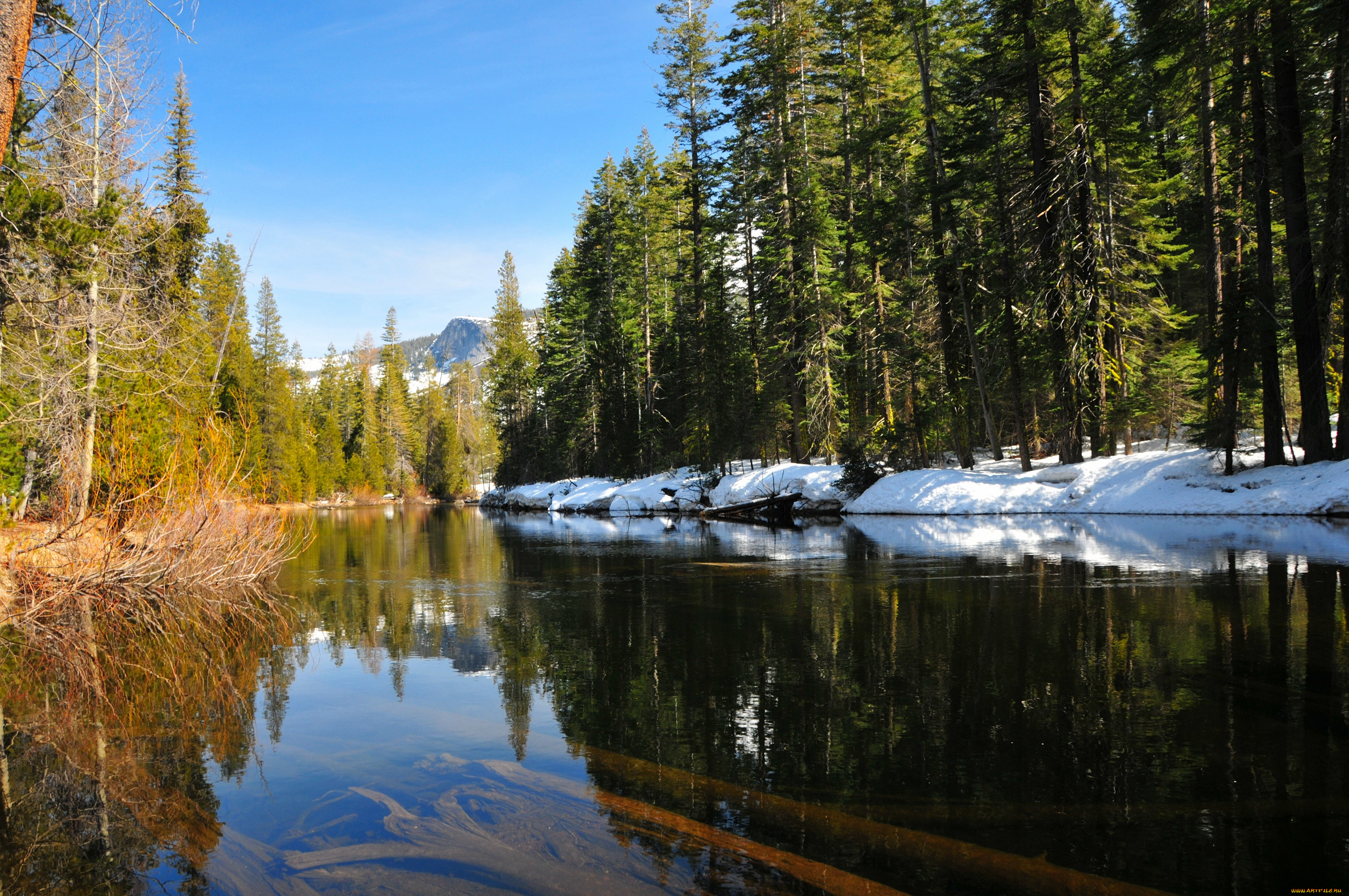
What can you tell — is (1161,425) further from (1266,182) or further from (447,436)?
(447,436)

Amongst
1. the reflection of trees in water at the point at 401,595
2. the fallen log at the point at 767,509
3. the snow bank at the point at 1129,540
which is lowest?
the reflection of trees in water at the point at 401,595

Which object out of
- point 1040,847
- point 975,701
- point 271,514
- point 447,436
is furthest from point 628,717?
point 447,436

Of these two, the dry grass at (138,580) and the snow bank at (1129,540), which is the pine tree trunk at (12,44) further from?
the snow bank at (1129,540)

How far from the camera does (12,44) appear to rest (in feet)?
19.0

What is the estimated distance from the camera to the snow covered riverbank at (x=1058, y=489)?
1738 centimetres

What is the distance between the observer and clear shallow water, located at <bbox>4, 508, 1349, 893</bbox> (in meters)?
3.43

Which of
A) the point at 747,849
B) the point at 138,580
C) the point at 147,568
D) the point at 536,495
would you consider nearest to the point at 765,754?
the point at 747,849

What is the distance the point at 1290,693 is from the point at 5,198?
15951 millimetres

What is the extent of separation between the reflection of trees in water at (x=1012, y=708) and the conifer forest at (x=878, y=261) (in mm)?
7466

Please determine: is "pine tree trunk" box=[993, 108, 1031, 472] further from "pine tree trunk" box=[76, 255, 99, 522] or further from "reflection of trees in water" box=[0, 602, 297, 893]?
"pine tree trunk" box=[76, 255, 99, 522]

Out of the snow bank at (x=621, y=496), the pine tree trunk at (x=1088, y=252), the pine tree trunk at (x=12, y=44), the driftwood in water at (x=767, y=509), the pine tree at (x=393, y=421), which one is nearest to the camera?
the pine tree trunk at (x=12, y=44)

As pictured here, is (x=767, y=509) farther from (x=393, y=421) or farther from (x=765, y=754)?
(x=393, y=421)

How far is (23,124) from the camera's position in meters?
12.6

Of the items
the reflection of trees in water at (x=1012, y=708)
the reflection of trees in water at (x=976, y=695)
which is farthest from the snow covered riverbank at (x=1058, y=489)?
the reflection of trees in water at (x=1012, y=708)
